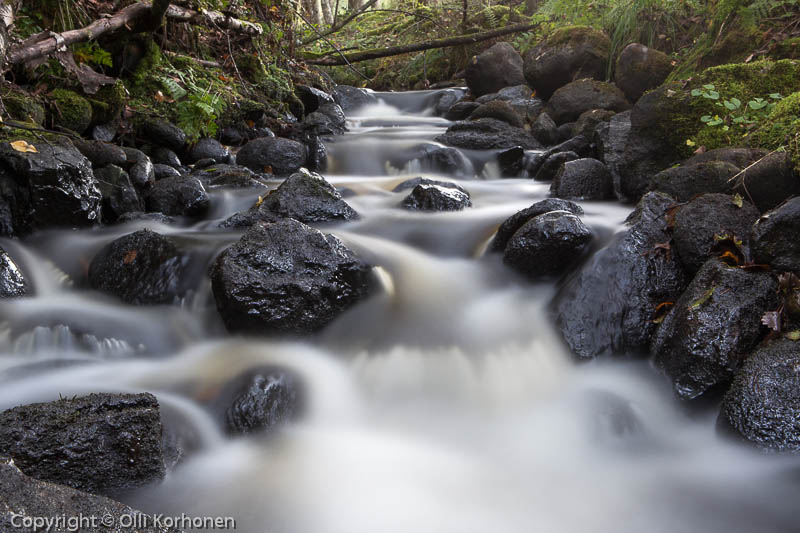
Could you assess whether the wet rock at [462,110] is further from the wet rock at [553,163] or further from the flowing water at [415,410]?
the flowing water at [415,410]

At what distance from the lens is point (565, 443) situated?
264 cm

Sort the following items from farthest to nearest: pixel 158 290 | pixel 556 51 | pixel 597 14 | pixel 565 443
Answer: pixel 597 14
pixel 556 51
pixel 158 290
pixel 565 443

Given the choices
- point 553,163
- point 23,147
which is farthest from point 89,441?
point 553,163

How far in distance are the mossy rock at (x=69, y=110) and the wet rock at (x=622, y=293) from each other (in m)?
4.77

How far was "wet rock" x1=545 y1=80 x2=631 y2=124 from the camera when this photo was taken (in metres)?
7.80

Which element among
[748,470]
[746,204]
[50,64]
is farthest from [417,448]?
[50,64]

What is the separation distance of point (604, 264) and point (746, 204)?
902mm

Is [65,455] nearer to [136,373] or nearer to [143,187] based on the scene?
[136,373]

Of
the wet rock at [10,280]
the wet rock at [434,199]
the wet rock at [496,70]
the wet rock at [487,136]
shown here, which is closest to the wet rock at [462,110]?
the wet rock at [496,70]

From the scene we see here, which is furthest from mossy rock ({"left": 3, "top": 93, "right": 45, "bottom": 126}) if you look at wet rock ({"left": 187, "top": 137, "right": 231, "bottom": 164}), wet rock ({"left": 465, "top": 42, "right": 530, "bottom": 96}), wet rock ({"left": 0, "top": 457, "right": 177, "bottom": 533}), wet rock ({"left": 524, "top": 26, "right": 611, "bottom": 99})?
wet rock ({"left": 465, "top": 42, "right": 530, "bottom": 96})

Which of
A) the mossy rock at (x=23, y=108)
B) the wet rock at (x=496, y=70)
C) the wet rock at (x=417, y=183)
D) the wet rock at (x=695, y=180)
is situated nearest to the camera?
the wet rock at (x=695, y=180)

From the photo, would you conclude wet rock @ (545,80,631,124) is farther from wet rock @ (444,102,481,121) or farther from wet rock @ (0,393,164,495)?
wet rock @ (0,393,164,495)

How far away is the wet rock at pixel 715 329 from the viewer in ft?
8.39

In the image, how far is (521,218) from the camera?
4172 mm
